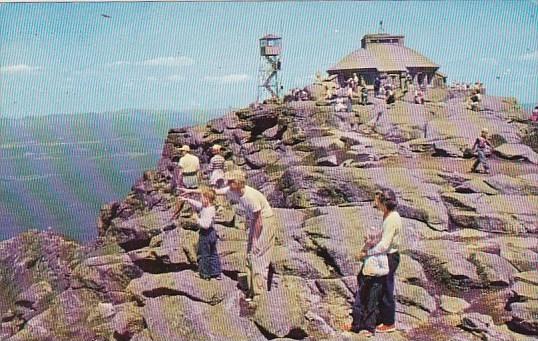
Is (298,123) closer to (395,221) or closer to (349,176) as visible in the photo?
(349,176)

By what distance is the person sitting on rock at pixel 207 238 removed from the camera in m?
3.47

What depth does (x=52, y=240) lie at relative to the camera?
13.0 feet

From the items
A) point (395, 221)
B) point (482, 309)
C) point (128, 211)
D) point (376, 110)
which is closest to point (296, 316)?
point (395, 221)

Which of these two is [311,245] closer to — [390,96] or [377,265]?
[377,265]

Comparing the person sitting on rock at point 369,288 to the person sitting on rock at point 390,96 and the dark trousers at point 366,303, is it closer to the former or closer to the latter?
the dark trousers at point 366,303

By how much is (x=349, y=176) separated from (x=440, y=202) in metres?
0.52

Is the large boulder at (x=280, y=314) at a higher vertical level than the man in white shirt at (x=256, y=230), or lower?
lower

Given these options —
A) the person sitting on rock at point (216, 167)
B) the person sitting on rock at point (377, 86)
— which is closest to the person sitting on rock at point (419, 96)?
the person sitting on rock at point (377, 86)

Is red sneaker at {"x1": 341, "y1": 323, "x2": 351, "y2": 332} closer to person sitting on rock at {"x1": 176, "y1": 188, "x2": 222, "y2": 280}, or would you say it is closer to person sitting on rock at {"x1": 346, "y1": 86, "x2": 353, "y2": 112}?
person sitting on rock at {"x1": 176, "y1": 188, "x2": 222, "y2": 280}

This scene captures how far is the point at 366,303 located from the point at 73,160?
1.76 m

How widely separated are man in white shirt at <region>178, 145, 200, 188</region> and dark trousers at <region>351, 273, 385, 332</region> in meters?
1.19

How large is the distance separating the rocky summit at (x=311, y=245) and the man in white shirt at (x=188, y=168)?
8 cm

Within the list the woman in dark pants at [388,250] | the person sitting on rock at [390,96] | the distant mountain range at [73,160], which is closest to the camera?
the woman in dark pants at [388,250]

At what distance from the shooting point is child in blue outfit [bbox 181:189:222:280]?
11.4ft
